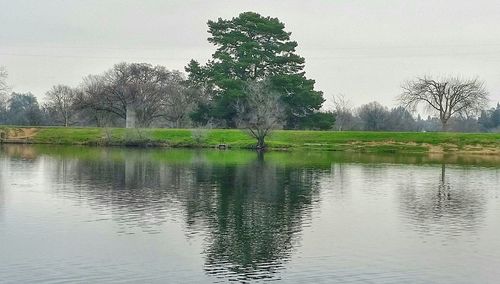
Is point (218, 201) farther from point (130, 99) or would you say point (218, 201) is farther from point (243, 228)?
point (130, 99)

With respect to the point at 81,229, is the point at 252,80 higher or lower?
higher

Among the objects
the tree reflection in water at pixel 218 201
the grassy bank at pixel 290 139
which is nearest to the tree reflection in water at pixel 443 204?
the tree reflection in water at pixel 218 201

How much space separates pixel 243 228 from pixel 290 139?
66290 mm

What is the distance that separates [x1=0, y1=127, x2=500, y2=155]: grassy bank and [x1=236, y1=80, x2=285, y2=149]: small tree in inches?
85.6

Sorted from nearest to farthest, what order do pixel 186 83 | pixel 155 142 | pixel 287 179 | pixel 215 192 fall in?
1. pixel 215 192
2. pixel 287 179
3. pixel 155 142
4. pixel 186 83

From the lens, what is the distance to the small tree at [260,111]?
84.5m

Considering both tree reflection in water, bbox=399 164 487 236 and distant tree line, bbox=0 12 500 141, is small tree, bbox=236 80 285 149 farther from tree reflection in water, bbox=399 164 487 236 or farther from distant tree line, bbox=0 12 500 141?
tree reflection in water, bbox=399 164 487 236

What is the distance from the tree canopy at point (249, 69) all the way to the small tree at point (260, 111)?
6.88ft

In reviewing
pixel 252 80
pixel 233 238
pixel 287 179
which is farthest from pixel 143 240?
pixel 252 80

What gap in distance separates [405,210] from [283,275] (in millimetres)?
14101

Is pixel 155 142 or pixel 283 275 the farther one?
pixel 155 142

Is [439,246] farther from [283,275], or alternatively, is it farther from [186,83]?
[186,83]

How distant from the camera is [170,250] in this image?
22.0 metres

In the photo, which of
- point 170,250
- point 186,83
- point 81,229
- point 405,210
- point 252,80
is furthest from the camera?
point 186,83
